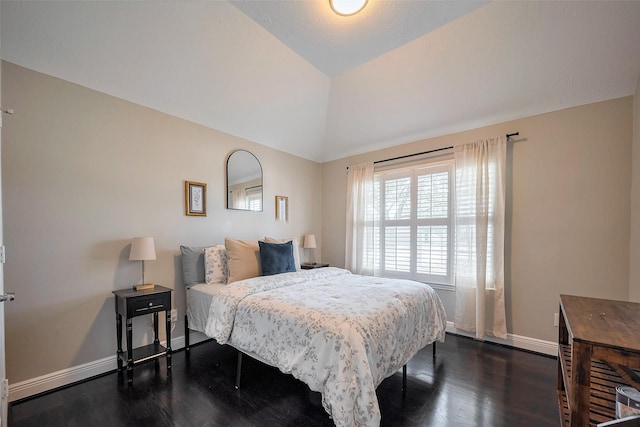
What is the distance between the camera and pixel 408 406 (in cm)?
184

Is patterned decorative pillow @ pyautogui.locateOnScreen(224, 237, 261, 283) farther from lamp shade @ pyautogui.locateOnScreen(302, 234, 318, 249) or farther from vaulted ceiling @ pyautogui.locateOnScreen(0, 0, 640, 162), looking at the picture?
vaulted ceiling @ pyautogui.locateOnScreen(0, 0, 640, 162)

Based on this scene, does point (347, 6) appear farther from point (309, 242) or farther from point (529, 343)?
point (529, 343)

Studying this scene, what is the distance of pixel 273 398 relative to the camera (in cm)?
194

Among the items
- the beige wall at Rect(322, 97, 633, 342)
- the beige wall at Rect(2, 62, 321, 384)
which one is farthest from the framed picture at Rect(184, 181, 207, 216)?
the beige wall at Rect(322, 97, 633, 342)

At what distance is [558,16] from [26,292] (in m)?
4.52

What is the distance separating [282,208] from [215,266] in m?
1.46

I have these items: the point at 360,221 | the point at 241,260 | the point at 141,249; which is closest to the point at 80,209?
the point at 141,249

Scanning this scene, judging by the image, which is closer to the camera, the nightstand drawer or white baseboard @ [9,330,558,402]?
white baseboard @ [9,330,558,402]

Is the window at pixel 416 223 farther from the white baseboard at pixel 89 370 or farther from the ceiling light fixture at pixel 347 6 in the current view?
the ceiling light fixture at pixel 347 6

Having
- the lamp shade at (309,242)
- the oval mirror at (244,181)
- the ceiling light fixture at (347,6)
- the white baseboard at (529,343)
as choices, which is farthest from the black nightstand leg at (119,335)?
the white baseboard at (529,343)

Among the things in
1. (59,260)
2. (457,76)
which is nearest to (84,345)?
(59,260)

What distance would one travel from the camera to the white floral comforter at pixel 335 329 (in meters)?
1.43

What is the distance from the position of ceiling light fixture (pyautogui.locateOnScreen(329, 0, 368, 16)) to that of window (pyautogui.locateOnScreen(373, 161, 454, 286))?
2.03 metres

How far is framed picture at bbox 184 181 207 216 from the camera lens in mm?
2877
